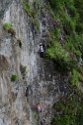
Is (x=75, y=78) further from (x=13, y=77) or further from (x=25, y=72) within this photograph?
(x=13, y=77)

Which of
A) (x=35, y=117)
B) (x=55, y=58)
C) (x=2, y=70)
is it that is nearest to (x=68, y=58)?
(x=55, y=58)

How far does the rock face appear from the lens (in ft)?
50.5

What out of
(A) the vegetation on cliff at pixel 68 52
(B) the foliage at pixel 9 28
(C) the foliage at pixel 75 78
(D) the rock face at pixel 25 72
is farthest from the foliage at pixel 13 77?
(C) the foliage at pixel 75 78

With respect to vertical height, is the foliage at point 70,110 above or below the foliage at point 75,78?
below

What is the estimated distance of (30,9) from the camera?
18250 millimetres

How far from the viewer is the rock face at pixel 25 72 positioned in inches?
606

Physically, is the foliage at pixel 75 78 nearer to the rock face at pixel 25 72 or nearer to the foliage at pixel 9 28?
the rock face at pixel 25 72

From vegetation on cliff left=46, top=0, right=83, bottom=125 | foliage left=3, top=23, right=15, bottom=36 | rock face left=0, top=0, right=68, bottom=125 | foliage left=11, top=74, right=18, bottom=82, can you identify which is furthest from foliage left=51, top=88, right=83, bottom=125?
foliage left=3, top=23, right=15, bottom=36

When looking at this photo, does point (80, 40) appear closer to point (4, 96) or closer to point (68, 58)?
point (68, 58)

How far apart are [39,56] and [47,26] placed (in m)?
2.06

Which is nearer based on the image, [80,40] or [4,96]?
[4,96]

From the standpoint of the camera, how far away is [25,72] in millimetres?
16875

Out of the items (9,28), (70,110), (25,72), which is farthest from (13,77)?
(70,110)

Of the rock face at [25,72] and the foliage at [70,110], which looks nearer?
the rock face at [25,72]
